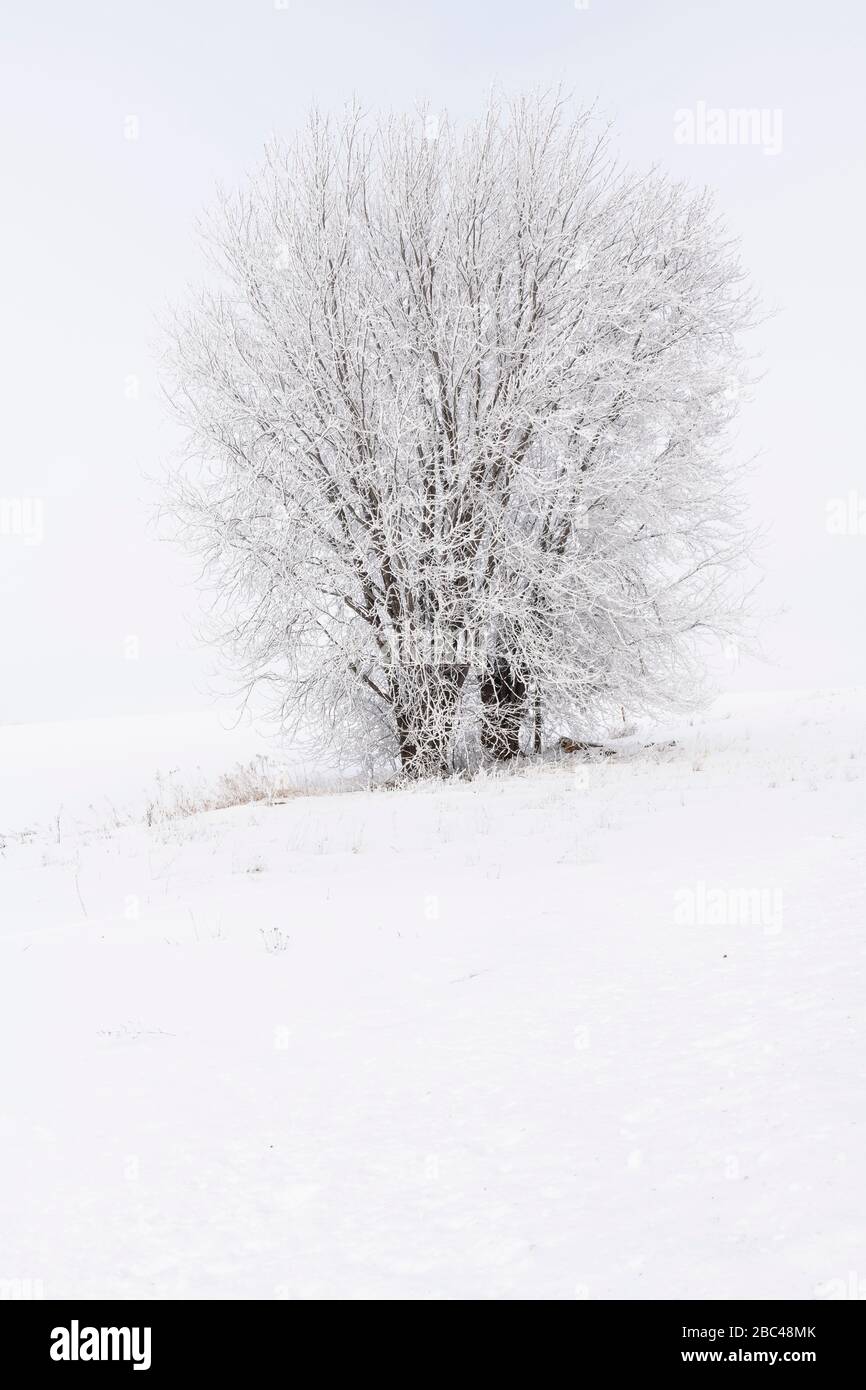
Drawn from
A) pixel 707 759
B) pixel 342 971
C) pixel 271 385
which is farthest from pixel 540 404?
pixel 342 971

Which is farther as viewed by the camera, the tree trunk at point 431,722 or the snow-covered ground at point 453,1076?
the tree trunk at point 431,722

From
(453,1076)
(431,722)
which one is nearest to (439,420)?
(431,722)

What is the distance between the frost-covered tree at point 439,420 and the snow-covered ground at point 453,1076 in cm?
604

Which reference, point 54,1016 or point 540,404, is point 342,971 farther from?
point 540,404

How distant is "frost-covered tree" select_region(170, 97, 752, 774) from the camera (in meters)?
12.1

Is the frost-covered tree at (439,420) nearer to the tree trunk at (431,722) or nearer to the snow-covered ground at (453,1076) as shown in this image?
the tree trunk at (431,722)

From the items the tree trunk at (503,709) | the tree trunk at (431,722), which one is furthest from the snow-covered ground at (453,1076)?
the tree trunk at (503,709)

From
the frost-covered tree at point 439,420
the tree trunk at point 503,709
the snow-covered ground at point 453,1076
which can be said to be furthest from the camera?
the tree trunk at point 503,709

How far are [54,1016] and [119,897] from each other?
2.63 meters

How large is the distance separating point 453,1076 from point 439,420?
10582 mm

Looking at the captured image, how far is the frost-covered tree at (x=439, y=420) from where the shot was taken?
1210cm

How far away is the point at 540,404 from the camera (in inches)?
476

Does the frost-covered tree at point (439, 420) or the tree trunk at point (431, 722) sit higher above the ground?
the frost-covered tree at point (439, 420)

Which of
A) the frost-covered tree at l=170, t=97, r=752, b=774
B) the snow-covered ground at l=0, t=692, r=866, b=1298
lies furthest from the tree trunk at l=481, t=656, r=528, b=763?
the snow-covered ground at l=0, t=692, r=866, b=1298
